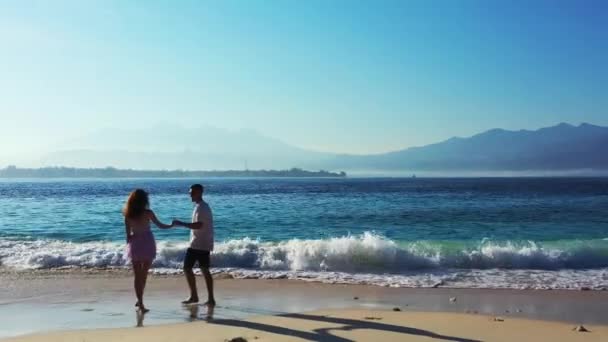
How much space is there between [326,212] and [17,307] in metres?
23.8

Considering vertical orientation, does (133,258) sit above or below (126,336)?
above

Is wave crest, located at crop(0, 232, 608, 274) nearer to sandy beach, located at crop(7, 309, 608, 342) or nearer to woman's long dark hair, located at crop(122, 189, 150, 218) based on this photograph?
sandy beach, located at crop(7, 309, 608, 342)

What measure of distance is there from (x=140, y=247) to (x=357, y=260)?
7550 mm

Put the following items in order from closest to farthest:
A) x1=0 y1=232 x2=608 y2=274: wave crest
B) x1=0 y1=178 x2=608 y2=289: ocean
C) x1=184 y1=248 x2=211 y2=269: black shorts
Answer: x1=184 y1=248 x2=211 y2=269: black shorts < x1=0 y1=178 x2=608 y2=289: ocean < x1=0 y1=232 x2=608 y2=274: wave crest

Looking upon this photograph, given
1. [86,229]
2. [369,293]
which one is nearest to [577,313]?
[369,293]

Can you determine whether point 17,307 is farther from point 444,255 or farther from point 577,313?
point 444,255

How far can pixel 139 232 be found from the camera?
819 cm

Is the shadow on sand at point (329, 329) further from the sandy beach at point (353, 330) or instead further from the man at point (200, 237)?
the man at point (200, 237)

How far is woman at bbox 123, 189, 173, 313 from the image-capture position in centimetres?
810

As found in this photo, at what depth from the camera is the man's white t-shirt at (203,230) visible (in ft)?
27.8

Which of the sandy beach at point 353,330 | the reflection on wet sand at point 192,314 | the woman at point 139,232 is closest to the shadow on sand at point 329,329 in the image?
the sandy beach at point 353,330

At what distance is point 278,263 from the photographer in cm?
1449

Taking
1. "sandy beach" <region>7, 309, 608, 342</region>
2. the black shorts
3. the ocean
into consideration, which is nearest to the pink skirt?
the black shorts

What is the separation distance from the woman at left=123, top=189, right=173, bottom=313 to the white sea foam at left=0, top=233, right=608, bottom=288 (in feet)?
14.8
